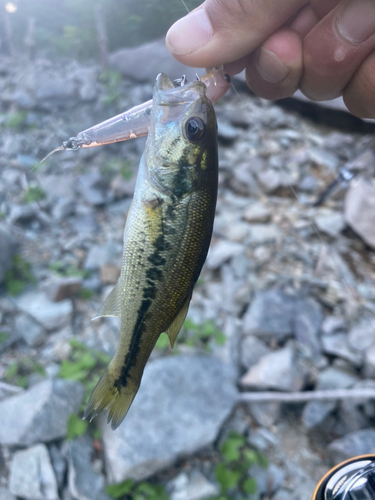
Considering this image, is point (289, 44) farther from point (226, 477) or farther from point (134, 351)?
point (226, 477)

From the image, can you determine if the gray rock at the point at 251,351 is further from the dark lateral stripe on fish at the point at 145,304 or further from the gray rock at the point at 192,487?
the dark lateral stripe on fish at the point at 145,304

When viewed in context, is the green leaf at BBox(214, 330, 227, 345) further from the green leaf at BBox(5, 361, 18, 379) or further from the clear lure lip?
the clear lure lip

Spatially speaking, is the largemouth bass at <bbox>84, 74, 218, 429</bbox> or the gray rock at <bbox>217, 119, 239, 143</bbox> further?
the gray rock at <bbox>217, 119, 239, 143</bbox>

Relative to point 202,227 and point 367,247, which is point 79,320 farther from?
point 367,247

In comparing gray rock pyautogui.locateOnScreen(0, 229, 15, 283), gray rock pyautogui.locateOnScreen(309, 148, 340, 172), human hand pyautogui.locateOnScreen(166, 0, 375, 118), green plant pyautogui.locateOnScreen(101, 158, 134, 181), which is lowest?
gray rock pyautogui.locateOnScreen(0, 229, 15, 283)

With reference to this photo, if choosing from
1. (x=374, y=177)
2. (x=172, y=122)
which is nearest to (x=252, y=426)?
(x=172, y=122)

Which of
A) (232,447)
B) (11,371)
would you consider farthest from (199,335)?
(11,371)

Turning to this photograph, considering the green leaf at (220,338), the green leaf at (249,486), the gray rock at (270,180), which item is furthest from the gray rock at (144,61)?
the green leaf at (249,486)

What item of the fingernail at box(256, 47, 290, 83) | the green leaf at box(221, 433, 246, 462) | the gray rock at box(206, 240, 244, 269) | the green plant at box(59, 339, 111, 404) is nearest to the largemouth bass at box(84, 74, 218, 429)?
the fingernail at box(256, 47, 290, 83)
